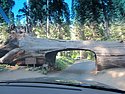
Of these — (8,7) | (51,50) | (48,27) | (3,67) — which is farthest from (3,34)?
(51,50)

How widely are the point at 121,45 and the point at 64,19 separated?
4382 mm

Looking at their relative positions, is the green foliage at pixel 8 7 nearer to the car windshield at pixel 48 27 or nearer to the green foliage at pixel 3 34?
the car windshield at pixel 48 27

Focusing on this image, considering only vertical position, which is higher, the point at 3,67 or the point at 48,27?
the point at 48,27

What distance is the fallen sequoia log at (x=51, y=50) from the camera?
1636cm

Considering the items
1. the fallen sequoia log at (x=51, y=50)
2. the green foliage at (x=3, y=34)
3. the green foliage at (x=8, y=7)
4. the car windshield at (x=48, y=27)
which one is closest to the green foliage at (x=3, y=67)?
the car windshield at (x=48, y=27)

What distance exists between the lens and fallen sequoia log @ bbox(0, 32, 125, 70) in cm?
1636

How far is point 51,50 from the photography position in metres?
17.4

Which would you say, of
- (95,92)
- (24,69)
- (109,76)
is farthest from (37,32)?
(95,92)

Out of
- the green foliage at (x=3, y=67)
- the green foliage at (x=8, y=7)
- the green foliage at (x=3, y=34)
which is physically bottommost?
the green foliage at (x=3, y=67)

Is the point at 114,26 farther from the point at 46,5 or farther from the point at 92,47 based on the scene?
the point at 46,5

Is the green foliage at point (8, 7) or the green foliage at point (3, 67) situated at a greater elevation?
the green foliage at point (8, 7)

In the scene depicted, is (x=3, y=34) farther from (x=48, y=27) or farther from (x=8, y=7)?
(x=48, y=27)

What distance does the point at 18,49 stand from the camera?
1809 cm

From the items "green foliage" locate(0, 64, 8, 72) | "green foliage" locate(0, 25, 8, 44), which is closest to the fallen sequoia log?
Result: "green foliage" locate(0, 64, 8, 72)
